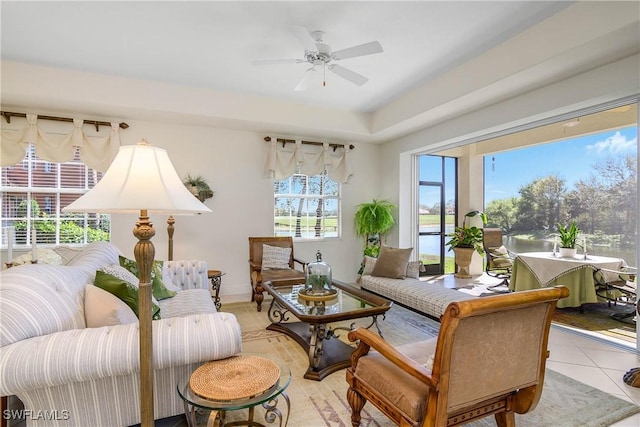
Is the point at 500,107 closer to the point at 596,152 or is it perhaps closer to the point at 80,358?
the point at 596,152

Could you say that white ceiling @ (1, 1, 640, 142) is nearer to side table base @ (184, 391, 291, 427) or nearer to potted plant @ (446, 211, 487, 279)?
side table base @ (184, 391, 291, 427)

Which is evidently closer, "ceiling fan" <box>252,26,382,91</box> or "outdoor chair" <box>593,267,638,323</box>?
"ceiling fan" <box>252,26,382,91</box>

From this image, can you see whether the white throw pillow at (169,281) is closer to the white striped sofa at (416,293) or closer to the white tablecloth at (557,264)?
the white striped sofa at (416,293)

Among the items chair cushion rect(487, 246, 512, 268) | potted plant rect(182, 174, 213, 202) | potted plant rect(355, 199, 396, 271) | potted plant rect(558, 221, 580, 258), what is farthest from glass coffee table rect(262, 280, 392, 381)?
chair cushion rect(487, 246, 512, 268)

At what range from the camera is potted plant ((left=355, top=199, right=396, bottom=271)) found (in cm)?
537

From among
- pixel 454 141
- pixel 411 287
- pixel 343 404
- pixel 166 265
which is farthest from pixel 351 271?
pixel 343 404

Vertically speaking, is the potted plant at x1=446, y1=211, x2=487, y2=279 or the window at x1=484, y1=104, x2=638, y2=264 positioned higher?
the window at x1=484, y1=104, x2=638, y2=264

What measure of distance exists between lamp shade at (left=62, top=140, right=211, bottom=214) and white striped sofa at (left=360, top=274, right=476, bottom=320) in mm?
2434

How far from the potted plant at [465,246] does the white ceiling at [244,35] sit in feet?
10.6

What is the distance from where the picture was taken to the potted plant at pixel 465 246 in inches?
236

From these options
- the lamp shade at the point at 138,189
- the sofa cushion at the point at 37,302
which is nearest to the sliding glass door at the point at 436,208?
the lamp shade at the point at 138,189

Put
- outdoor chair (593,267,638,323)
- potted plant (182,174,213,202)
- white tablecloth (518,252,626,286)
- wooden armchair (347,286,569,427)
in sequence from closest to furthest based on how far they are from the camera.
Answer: wooden armchair (347,286,569,427)
outdoor chair (593,267,638,323)
white tablecloth (518,252,626,286)
potted plant (182,174,213,202)

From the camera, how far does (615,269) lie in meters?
3.69

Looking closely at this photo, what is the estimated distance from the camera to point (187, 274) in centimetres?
351
